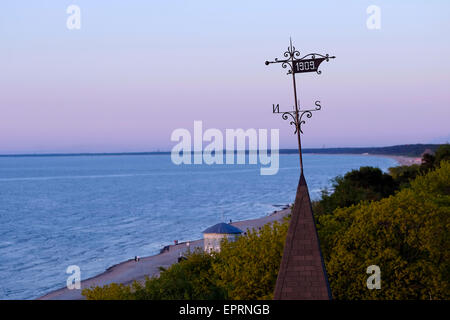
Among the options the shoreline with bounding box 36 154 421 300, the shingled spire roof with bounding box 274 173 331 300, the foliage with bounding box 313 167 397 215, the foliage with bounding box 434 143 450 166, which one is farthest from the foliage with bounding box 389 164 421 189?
the shingled spire roof with bounding box 274 173 331 300

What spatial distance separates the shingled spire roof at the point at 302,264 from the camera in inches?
360

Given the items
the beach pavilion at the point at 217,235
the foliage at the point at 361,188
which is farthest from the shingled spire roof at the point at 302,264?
the foliage at the point at 361,188

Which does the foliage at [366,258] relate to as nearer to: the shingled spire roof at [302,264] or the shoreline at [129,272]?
the shingled spire roof at [302,264]

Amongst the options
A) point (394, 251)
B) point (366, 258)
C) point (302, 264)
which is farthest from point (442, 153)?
point (302, 264)

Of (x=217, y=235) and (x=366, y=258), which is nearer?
(x=366, y=258)

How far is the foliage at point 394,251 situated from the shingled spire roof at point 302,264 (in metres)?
13.7

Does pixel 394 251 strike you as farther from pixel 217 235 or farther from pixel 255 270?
pixel 217 235

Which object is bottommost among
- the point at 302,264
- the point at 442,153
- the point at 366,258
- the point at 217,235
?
the point at 217,235

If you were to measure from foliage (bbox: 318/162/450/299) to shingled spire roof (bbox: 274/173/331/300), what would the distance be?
1374 centimetres

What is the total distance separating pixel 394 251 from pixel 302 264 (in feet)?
49.6

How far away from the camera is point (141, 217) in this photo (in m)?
115

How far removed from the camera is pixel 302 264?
934 centimetres
